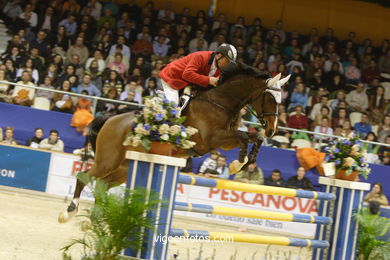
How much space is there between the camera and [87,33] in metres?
13.2

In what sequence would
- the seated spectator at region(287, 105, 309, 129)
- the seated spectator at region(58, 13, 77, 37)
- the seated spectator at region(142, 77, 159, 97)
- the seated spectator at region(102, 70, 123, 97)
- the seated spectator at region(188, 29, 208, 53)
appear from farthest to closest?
the seated spectator at region(188, 29, 208, 53), the seated spectator at region(58, 13, 77, 37), the seated spectator at region(142, 77, 159, 97), the seated spectator at region(102, 70, 123, 97), the seated spectator at region(287, 105, 309, 129)

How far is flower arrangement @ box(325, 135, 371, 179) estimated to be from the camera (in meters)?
5.80

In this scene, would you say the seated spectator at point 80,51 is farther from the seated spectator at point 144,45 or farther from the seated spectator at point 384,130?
the seated spectator at point 384,130

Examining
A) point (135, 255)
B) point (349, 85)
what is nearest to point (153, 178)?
point (135, 255)

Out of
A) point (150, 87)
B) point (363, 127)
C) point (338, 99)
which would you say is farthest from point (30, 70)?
point (363, 127)

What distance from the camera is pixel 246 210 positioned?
17.1 ft

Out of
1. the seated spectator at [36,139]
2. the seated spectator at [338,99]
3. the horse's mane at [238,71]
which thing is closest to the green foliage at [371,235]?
the horse's mane at [238,71]

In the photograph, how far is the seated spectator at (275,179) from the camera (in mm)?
9867

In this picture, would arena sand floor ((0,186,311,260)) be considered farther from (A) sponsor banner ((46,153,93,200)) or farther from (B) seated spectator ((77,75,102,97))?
(B) seated spectator ((77,75,102,97))

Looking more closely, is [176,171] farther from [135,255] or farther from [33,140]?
[33,140]

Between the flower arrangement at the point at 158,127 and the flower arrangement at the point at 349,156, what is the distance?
1.76 m

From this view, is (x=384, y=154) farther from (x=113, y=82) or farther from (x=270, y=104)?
(x=113, y=82)

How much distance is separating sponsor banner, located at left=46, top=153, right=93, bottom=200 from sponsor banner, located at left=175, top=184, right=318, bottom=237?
1760 mm

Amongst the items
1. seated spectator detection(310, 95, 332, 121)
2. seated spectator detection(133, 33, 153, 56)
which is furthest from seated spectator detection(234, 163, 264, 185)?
seated spectator detection(133, 33, 153, 56)
